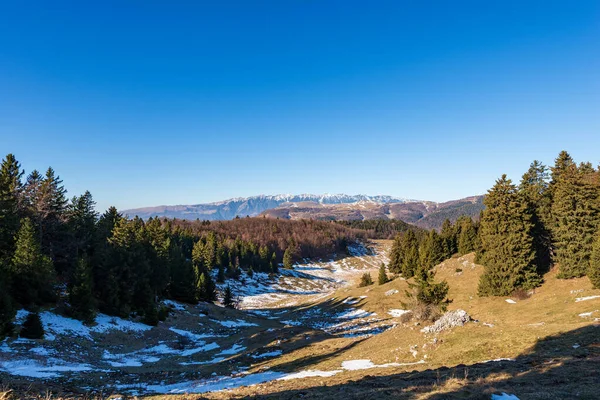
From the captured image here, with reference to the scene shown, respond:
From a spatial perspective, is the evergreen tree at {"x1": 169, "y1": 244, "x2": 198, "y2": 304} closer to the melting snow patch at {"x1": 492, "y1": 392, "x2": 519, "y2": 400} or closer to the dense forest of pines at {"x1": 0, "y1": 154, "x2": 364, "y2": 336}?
the dense forest of pines at {"x1": 0, "y1": 154, "x2": 364, "y2": 336}

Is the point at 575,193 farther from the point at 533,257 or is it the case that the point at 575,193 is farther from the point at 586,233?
the point at 533,257

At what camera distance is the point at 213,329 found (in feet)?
168

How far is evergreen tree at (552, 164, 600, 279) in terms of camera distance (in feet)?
125

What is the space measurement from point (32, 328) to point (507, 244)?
54076 millimetres

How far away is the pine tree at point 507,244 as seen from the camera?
41812 millimetres

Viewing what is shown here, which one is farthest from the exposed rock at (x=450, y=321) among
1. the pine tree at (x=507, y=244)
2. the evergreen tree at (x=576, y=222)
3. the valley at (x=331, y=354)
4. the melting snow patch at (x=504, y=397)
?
the evergreen tree at (x=576, y=222)

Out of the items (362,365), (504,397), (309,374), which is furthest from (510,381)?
(309,374)

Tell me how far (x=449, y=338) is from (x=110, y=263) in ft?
145

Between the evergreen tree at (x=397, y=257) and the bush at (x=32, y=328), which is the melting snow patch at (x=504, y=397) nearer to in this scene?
the bush at (x=32, y=328)

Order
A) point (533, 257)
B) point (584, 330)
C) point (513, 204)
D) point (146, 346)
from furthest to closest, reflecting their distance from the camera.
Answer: point (513, 204)
point (533, 257)
point (146, 346)
point (584, 330)

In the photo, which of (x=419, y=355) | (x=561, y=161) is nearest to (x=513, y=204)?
(x=561, y=161)

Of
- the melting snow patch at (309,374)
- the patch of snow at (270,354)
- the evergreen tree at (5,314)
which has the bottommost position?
the patch of snow at (270,354)

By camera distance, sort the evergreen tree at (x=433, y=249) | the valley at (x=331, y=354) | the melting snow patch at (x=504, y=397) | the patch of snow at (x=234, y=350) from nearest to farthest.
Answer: the melting snow patch at (x=504, y=397) → the valley at (x=331, y=354) → the patch of snow at (x=234, y=350) → the evergreen tree at (x=433, y=249)

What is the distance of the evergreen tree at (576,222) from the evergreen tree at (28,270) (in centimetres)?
6072
